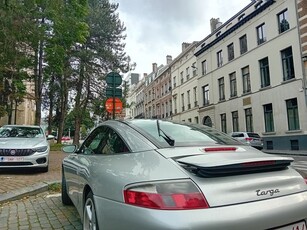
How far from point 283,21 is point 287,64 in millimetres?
3344

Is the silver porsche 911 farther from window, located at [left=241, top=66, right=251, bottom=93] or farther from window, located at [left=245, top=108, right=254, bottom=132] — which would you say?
window, located at [left=241, top=66, right=251, bottom=93]

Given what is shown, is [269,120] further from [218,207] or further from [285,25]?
[218,207]

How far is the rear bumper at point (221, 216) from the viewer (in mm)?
2039

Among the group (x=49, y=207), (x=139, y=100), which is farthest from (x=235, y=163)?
(x=139, y=100)

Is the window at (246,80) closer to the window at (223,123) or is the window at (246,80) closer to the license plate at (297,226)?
the window at (223,123)

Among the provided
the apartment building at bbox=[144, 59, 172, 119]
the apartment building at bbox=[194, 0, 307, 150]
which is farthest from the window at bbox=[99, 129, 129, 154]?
the apartment building at bbox=[144, 59, 172, 119]

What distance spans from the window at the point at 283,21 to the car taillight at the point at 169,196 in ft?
78.3

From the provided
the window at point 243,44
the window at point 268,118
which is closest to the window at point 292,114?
the window at point 268,118

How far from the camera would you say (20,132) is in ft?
32.6

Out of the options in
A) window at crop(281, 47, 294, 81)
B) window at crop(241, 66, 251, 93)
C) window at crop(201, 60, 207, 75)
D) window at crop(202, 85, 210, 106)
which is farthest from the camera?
window at crop(201, 60, 207, 75)

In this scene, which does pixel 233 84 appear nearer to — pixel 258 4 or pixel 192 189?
pixel 258 4

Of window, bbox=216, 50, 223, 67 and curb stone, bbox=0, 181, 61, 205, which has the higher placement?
window, bbox=216, 50, 223, 67

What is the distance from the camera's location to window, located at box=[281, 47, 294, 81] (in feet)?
74.2

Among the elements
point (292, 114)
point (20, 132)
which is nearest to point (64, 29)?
point (20, 132)
